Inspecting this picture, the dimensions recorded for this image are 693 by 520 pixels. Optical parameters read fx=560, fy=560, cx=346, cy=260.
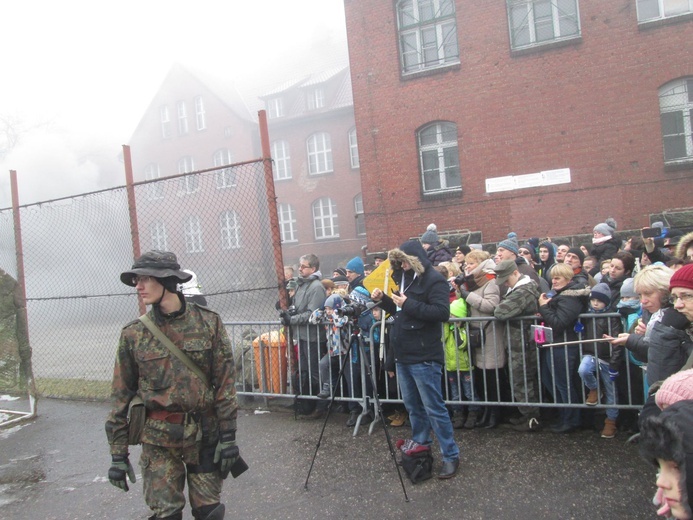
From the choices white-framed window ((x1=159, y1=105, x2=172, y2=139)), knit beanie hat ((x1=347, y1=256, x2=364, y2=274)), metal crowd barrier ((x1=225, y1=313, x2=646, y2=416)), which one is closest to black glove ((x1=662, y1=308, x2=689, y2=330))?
metal crowd barrier ((x1=225, y1=313, x2=646, y2=416))

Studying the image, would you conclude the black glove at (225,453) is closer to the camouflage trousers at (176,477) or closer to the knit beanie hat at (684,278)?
the camouflage trousers at (176,477)

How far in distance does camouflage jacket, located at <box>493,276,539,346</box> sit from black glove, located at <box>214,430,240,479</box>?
111 inches

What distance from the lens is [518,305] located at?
496cm

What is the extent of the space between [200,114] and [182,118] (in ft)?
4.42

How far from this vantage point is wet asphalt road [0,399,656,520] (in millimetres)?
3691

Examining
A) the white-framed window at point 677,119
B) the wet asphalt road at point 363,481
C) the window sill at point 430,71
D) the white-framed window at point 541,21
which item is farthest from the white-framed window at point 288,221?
the wet asphalt road at point 363,481

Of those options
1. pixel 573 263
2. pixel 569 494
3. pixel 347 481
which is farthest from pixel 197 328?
pixel 573 263

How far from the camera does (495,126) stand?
46.3 feet

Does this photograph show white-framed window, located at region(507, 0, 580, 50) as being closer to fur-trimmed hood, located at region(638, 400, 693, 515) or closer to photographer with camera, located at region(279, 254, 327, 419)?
photographer with camera, located at region(279, 254, 327, 419)

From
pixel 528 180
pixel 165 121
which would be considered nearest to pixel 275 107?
pixel 165 121

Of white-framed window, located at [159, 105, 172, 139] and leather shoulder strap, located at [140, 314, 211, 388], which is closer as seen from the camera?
leather shoulder strap, located at [140, 314, 211, 388]

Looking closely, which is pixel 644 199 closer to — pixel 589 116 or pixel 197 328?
pixel 589 116

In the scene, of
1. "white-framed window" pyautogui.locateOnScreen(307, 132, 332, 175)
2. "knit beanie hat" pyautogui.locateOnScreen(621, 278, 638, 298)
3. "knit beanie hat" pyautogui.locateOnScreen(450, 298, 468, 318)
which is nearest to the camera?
"knit beanie hat" pyautogui.locateOnScreen(621, 278, 638, 298)

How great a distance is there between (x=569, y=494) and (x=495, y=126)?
11.7m
